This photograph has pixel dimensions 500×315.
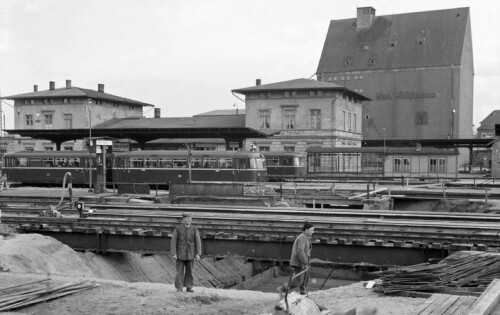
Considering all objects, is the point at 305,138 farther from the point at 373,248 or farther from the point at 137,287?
the point at 137,287

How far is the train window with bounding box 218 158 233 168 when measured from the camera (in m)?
41.2

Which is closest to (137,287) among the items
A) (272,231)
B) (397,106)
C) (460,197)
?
(272,231)

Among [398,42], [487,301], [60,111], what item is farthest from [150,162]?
[398,42]

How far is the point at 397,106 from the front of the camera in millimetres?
81375

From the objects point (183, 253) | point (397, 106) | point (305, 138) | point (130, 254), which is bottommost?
point (130, 254)

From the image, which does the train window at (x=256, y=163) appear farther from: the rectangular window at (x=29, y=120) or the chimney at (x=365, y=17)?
the chimney at (x=365, y=17)

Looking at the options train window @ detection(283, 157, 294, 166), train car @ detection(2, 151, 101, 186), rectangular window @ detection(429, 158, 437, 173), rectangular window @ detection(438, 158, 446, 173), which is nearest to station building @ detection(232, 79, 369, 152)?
train window @ detection(283, 157, 294, 166)

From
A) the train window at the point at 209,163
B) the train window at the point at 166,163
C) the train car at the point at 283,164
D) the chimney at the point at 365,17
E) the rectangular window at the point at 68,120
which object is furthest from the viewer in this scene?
the chimney at the point at 365,17

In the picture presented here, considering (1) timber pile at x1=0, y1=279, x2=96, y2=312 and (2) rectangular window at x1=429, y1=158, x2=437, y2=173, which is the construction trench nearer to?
(1) timber pile at x1=0, y1=279, x2=96, y2=312

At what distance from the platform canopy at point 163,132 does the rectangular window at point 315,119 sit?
24.7 ft

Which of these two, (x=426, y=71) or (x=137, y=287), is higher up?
(x=426, y=71)

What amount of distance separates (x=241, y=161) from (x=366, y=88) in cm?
4715

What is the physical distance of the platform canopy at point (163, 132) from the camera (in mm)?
45594

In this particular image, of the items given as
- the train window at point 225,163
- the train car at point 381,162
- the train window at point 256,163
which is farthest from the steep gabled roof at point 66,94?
the train window at point 256,163
